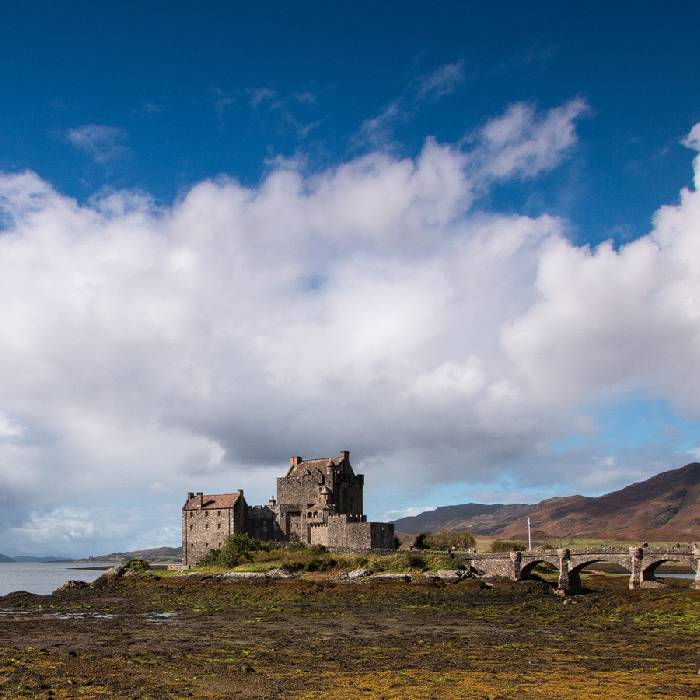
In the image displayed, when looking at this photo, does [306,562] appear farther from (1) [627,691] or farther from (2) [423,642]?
(1) [627,691]

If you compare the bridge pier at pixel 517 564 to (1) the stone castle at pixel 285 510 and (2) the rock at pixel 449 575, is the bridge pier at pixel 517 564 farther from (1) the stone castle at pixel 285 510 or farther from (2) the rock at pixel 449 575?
(1) the stone castle at pixel 285 510

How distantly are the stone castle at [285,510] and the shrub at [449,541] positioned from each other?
9.34 meters

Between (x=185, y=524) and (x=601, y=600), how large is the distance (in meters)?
62.0

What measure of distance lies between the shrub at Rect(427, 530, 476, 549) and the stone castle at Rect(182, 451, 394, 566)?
9341 millimetres

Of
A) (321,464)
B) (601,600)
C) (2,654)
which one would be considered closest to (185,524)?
(321,464)

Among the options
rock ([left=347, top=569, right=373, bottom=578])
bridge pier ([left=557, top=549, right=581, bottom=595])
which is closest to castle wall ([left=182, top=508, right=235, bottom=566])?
rock ([left=347, top=569, right=373, bottom=578])

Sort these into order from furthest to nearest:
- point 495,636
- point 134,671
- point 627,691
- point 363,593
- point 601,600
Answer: point 363,593, point 601,600, point 495,636, point 134,671, point 627,691

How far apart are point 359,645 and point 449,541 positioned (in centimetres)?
6441

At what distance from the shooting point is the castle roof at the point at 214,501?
9869 cm

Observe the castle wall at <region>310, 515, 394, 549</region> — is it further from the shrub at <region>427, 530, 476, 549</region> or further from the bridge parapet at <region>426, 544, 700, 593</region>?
the bridge parapet at <region>426, 544, 700, 593</region>

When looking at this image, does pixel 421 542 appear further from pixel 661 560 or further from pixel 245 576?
pixel 661 560

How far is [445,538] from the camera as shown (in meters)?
97.9

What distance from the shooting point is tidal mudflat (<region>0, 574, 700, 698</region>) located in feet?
82.6

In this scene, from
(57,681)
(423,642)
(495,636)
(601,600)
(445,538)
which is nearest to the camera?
(57,681)
